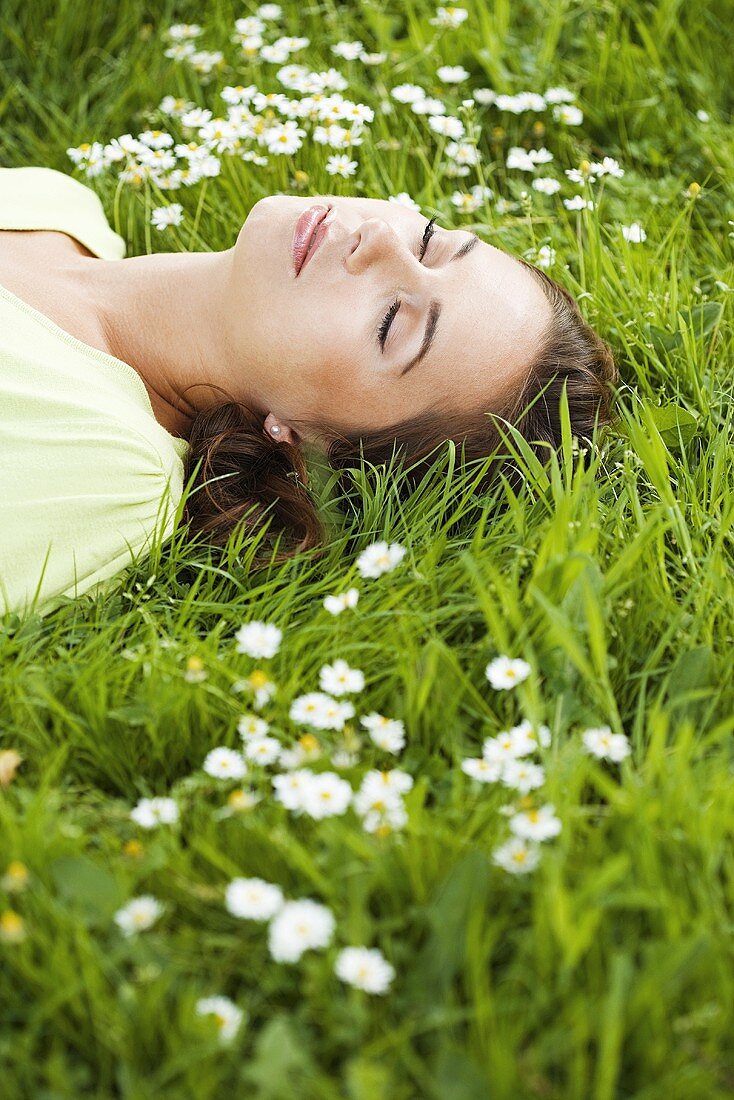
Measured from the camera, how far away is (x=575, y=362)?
8.58 ft

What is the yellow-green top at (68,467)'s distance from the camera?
2.14 meters

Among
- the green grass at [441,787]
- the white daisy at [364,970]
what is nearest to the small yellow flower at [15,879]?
the green grass at [441,787]

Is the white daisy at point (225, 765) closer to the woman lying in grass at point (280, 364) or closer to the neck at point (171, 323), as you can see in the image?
the woman lying in grass at point (280, 364)

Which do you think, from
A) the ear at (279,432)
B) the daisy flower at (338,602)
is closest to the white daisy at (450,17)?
the ear at (279,432)

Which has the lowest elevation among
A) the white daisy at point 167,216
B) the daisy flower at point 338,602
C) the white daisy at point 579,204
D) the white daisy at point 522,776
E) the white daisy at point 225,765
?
the white daisy at point 522,776

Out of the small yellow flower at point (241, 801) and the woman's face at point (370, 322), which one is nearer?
the small yellow flower at point (241, 801)

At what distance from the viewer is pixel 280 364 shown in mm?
2475

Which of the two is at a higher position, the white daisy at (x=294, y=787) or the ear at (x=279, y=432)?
the white daisy at (x=294, y=787)

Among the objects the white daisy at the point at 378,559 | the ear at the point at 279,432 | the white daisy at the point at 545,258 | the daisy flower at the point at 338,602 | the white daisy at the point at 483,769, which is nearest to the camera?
the white daisy at the point at 483,769

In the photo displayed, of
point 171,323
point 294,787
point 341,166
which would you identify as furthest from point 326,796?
point 341,166

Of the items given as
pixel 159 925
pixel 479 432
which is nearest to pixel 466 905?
pixel 159 925

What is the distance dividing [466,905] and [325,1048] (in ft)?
0.84

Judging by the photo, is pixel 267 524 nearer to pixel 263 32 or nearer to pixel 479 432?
pixel 479 432

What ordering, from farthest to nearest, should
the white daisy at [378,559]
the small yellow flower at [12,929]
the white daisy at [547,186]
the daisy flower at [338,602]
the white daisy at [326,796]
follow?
the white daisy at [547,186]
the white daisy at [378,559]
the daisy flower at [338,602]
the white daisy at [326,796]
the small yellow flower at [12,929]
